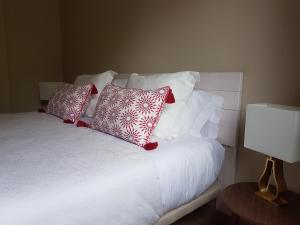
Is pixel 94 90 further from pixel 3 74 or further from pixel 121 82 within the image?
pixel 3 74

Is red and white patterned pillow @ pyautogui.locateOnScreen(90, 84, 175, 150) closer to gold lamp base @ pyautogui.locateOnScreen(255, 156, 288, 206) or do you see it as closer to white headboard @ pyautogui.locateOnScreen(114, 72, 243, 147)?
white headboard @ pyautogui.locateOnScreen(114, 72, 243, 147)

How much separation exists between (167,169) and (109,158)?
0.98 feet

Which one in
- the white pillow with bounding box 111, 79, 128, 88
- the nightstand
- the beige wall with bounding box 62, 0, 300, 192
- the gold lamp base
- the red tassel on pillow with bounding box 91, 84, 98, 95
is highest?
the beige wall with bounding box 62, 0, 300, 192

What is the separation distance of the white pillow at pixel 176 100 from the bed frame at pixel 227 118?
5.4 inches

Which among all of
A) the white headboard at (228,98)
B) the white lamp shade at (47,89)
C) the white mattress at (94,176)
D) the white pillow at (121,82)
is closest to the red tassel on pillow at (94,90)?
the white pillow at (121,82)

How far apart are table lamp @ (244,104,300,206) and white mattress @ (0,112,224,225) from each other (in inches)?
13.2

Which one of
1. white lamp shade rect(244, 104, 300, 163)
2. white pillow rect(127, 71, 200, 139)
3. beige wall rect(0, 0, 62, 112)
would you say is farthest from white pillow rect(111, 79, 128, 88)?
beige wall rect(0, 0, 62, 112)

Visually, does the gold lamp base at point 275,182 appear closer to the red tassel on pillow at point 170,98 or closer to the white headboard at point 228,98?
the white headboard at point 228,98

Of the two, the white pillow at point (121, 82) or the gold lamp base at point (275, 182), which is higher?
the white pillow at point (121, 82)

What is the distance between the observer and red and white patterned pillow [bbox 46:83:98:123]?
78.8 inches

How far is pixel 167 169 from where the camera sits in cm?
126

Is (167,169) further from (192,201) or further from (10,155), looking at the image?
(10,155)

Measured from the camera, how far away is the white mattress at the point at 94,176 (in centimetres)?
87

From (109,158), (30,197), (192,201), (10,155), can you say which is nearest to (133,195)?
(109,158)
